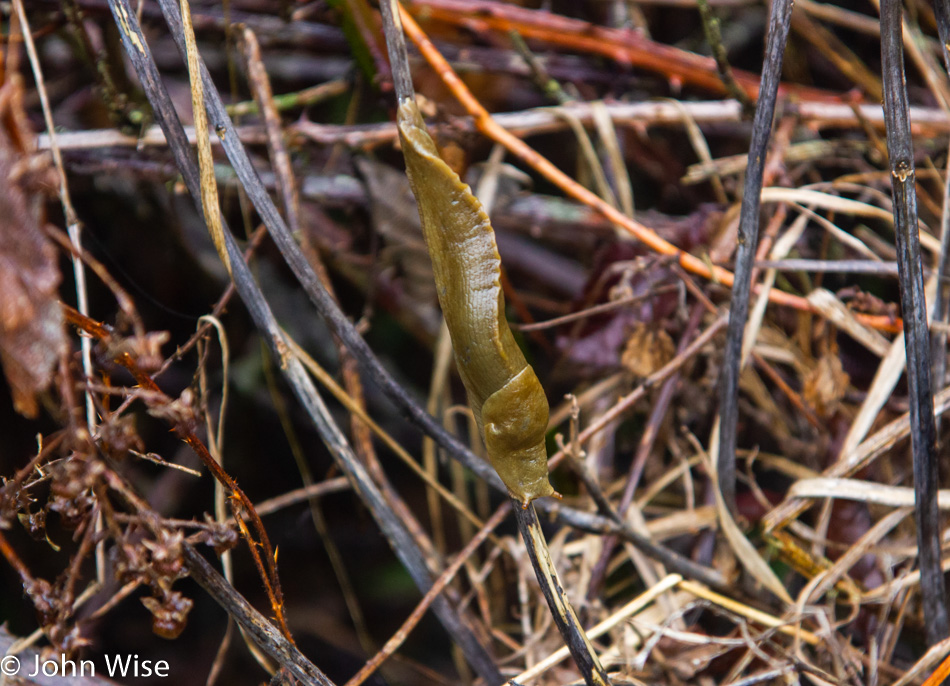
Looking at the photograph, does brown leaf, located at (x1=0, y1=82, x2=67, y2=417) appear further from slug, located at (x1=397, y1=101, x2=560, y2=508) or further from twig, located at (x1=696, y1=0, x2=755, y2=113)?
twig, located at (x1=696, y1=0, x2=755, y2=113)

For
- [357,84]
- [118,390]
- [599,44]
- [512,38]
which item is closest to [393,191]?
[357,84]

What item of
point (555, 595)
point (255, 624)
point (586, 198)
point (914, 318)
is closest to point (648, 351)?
point (586, 198)

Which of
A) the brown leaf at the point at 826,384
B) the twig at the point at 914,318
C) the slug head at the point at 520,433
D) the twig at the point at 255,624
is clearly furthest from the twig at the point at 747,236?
the twig at the point at 255,624

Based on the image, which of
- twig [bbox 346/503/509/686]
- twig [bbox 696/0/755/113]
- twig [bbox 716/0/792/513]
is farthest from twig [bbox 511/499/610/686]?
twig [bbox 696/0/755/113]

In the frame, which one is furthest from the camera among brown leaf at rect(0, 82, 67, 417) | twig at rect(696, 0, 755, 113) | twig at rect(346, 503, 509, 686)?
twig at rect(696, 0, 755, 113)

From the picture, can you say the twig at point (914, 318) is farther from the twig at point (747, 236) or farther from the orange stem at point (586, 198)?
the orange stem at point (586, 198)

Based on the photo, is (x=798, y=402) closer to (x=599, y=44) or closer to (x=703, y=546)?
(x=703, y=546)
